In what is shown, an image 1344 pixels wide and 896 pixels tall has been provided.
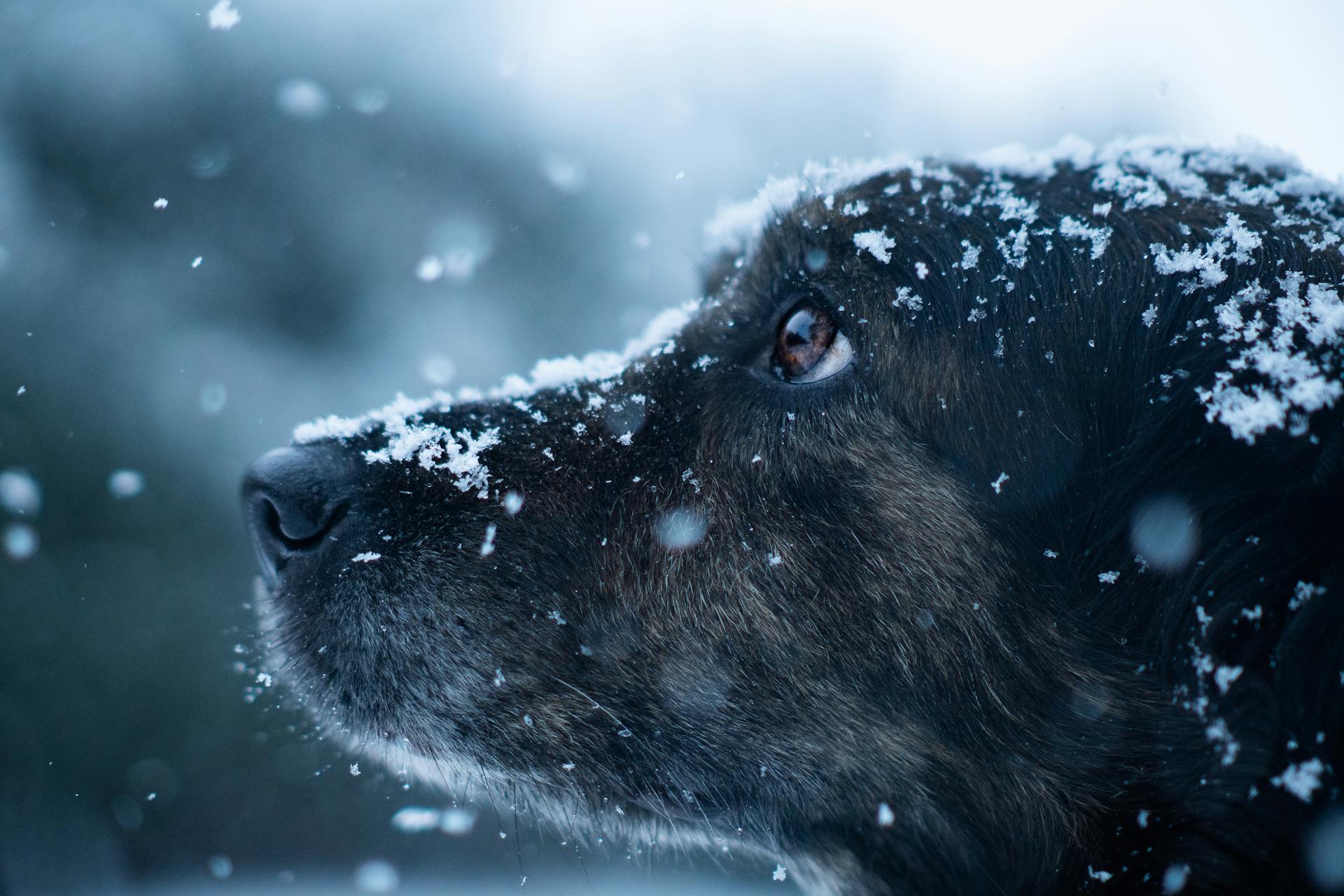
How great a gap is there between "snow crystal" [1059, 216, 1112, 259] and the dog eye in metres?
0.70

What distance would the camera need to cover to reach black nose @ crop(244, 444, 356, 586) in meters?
2.03

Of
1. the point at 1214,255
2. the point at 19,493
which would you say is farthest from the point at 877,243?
the point at 19,493

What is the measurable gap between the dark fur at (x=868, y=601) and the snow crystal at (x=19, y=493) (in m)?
3.83

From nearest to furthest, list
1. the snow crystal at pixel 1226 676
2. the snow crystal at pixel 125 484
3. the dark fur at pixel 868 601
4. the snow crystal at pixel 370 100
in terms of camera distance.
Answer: the snow crystal at pixel 1226 676 < the dark fur at pixel 868 601 < the snow crystal at pixel 125 484 < the snow crystal at pixel 370 100

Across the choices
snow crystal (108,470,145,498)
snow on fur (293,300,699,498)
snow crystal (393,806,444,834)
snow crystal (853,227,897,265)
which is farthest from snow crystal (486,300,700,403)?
snow crystal (108,470,145,498)

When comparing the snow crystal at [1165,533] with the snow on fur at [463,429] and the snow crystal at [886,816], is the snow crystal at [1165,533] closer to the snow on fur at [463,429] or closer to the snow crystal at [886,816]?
the snow crystal at [886,816]

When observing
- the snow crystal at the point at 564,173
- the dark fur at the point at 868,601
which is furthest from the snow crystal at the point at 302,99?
the dark fur at the point at 868,601

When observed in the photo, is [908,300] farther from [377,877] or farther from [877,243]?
[377,877]

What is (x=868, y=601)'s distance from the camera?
6.38ft

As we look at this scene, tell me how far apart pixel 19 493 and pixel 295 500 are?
160 inches

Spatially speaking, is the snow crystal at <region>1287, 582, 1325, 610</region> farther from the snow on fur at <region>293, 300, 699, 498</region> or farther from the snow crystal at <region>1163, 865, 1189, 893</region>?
the snow on fur at <region>293, 300, 699, 498</region>

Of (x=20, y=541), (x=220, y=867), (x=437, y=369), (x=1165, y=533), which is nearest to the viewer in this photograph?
(x=1165, y=533)

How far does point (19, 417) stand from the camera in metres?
4.78

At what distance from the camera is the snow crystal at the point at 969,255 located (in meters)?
1.98
